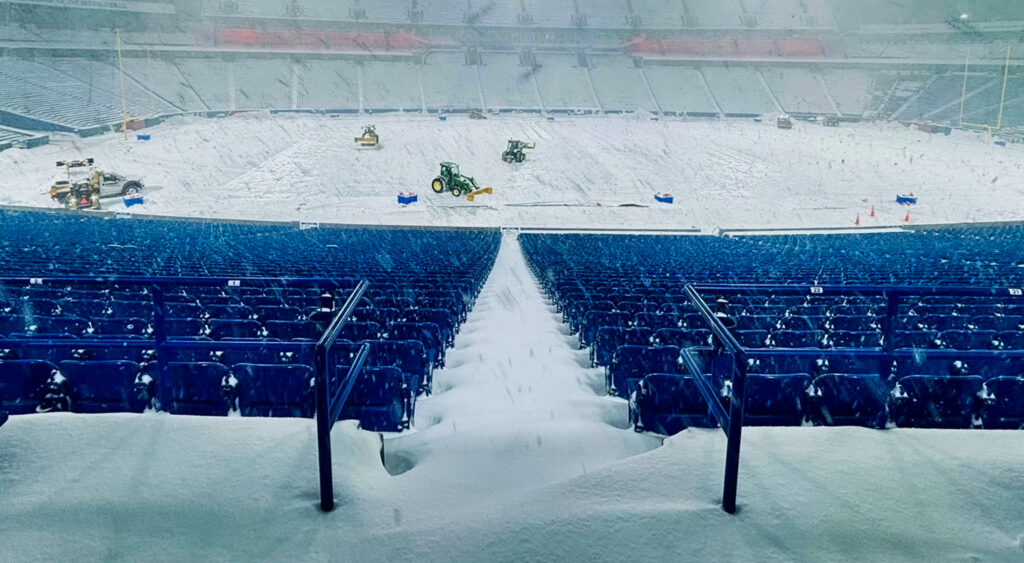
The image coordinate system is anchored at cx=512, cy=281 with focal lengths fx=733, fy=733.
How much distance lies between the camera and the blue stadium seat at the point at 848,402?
5.73 metres

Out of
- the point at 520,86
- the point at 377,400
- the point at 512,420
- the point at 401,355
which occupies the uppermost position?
the point at 520,86

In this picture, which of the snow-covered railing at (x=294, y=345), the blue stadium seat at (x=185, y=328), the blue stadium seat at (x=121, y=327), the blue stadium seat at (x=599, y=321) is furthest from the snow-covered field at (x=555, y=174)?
the snow-covered railing at (x=294, y=345)

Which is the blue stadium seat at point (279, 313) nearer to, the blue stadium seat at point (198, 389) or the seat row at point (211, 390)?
the seat row at point (211, 390)

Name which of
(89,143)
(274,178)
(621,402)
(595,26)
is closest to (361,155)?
(274,178)

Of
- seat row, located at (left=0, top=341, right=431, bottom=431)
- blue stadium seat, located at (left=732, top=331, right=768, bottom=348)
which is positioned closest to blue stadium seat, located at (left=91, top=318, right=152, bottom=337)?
seat row, located at (left=0, top=341, right=431, bottom=431)

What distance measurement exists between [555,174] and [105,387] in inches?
1466

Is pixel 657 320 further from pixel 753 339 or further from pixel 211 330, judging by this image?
pixel 211 330

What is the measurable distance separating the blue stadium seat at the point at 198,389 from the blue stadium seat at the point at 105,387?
0.25 meters

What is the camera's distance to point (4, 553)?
11.9 feet

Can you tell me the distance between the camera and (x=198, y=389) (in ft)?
20.5

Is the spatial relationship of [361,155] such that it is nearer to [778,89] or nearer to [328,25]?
[328,25]

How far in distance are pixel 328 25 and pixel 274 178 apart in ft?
157

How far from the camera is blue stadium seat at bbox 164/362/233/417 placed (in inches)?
243

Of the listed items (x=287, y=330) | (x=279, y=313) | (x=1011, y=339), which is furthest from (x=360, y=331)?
(x=1011, y=339)
